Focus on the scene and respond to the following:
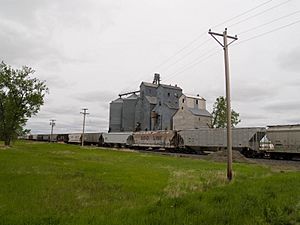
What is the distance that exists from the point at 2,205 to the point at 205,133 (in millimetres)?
42932

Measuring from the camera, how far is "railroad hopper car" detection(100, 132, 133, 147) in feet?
240

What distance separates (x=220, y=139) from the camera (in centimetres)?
4700

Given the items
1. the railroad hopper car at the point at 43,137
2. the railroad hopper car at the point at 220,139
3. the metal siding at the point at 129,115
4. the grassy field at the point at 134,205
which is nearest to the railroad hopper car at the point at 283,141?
the railroad hopper car at the point at 220,139

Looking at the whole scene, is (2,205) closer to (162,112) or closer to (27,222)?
(27,222)

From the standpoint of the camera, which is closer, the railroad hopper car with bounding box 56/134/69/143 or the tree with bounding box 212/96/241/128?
the tree with bounding box 212/96/241/128

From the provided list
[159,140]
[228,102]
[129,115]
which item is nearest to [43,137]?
[129,115]

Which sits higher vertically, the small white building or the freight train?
the small white building

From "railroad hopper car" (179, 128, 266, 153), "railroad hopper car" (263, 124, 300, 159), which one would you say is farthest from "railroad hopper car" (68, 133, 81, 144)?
"railroad hopper car" (263, 124, 300, 159)

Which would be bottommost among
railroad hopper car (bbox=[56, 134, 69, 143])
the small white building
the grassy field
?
the grassy field

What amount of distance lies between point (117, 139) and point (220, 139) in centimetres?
3617

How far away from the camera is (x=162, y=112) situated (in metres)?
87.1

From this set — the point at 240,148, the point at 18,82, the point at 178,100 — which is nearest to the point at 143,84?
the point at 178,100

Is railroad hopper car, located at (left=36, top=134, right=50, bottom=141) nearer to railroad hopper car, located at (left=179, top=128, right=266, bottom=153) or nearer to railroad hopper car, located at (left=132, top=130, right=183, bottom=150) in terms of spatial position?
railroad hopper car, located at (left=132, top=130, right=183, bottom=150)

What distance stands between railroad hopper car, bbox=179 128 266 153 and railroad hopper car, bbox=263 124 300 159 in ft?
4.78
